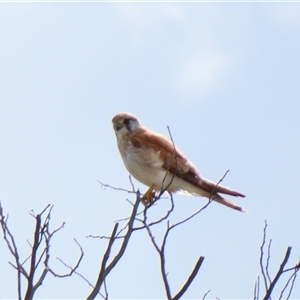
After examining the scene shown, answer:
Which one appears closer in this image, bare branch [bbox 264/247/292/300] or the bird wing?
bare branch [bbox 264/247/292/300]

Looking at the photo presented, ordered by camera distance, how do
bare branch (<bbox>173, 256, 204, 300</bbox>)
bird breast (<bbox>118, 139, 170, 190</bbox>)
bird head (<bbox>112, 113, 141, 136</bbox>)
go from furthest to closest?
bird head (<bbox>112, 113, 141, 136</bbox>) → bird breast (<bbox>118, 139, 170, 190</bbox>) → bare branch (<bbox>173, 256, 204, 300</bbox>)

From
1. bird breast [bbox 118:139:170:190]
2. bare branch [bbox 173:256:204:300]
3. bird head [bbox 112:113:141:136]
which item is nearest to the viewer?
bare branch [bbox 173:256:204:300]

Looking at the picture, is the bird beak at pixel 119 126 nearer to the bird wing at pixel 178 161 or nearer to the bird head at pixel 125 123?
the bird head at pixel 125 123

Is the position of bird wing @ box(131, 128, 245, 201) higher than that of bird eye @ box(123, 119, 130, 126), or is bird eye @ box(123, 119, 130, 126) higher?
bird eye @ box(123, 119, 130, 126)

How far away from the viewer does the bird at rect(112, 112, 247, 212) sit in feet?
20.5

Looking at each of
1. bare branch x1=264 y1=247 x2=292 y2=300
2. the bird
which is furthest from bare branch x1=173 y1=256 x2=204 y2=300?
the bird

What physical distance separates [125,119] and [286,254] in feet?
12.1

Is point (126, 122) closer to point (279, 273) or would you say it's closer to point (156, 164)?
point (156, 164)

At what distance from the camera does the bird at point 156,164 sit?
6242 millimetres

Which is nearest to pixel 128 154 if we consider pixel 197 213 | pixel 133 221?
pixel 197 213

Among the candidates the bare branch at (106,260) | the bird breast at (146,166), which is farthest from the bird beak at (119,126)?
the bare branch at (106,260)

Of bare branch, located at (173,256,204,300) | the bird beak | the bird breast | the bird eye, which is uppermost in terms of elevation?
the bird eye

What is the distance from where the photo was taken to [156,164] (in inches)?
246

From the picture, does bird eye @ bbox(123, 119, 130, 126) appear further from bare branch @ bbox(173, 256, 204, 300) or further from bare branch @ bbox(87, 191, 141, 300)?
bare branch @ bbox(173, 256, 204, 300)
